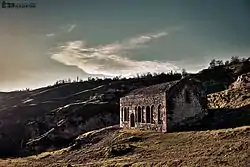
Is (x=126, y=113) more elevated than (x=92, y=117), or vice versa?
(x=126, y=113)

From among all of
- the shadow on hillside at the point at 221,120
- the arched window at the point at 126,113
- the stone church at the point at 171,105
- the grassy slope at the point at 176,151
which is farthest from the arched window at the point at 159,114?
the arched window at the point at 126,113

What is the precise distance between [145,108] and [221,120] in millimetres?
9974

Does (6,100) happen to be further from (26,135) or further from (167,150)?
(167,150)

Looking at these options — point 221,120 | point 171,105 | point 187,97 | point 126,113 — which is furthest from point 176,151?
point 126,113

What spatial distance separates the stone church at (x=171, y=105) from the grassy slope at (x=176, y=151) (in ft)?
8.40

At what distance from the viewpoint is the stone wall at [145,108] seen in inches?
1794

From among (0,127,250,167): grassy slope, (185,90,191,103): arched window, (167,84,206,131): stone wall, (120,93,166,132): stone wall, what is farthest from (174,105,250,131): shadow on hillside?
(0,127,250,167): grassy slope

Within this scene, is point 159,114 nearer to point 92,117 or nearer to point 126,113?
point 126,113

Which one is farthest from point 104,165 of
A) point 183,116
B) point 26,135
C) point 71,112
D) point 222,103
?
point 26,135

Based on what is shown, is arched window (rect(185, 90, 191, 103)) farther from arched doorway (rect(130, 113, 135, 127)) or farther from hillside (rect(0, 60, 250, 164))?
arched doorway (rect(130, 113, 135, 127))

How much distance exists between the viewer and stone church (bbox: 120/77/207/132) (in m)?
44.5

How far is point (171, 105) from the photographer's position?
4466cm

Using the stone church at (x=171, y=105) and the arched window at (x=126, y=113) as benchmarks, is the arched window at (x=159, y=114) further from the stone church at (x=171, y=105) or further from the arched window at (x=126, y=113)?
the arched window at (x=126, y=113)

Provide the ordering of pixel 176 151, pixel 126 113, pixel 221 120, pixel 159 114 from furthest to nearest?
pixel 126 113
pixel 159 114
pixel 221 120
pixel 176 151
